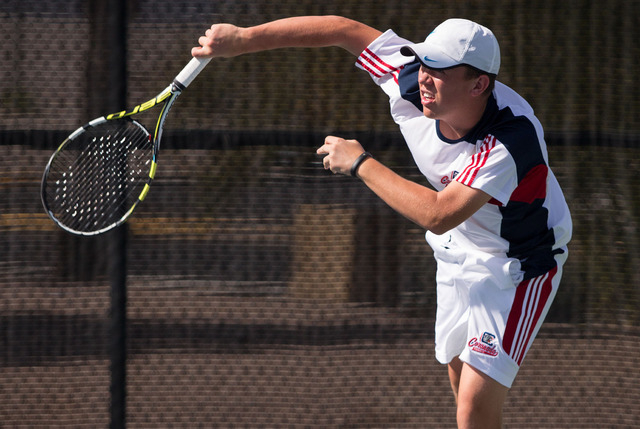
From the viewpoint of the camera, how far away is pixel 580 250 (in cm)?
359

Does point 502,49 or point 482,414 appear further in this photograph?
point 502,49

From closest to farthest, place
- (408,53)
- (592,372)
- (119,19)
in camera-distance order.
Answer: (408,53)
(119,19)
(592,372)

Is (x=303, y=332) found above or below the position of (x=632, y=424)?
above

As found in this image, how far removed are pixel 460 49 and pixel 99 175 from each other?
1684mm

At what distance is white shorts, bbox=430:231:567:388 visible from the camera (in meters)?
2.67

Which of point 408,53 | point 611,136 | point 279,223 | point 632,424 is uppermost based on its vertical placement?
point 408,53

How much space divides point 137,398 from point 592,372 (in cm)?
197

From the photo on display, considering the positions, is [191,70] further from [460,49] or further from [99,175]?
[460,49]

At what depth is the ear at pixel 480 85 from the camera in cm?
242

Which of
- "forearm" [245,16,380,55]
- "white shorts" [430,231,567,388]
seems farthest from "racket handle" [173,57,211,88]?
"white shorts" [430,231,567,388]

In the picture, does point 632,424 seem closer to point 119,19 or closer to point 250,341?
point 250,341

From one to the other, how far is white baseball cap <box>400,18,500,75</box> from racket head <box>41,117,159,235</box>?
1.37 meters

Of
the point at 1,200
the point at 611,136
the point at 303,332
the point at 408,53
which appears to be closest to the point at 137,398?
the point at 303,332

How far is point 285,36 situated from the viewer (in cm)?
276
